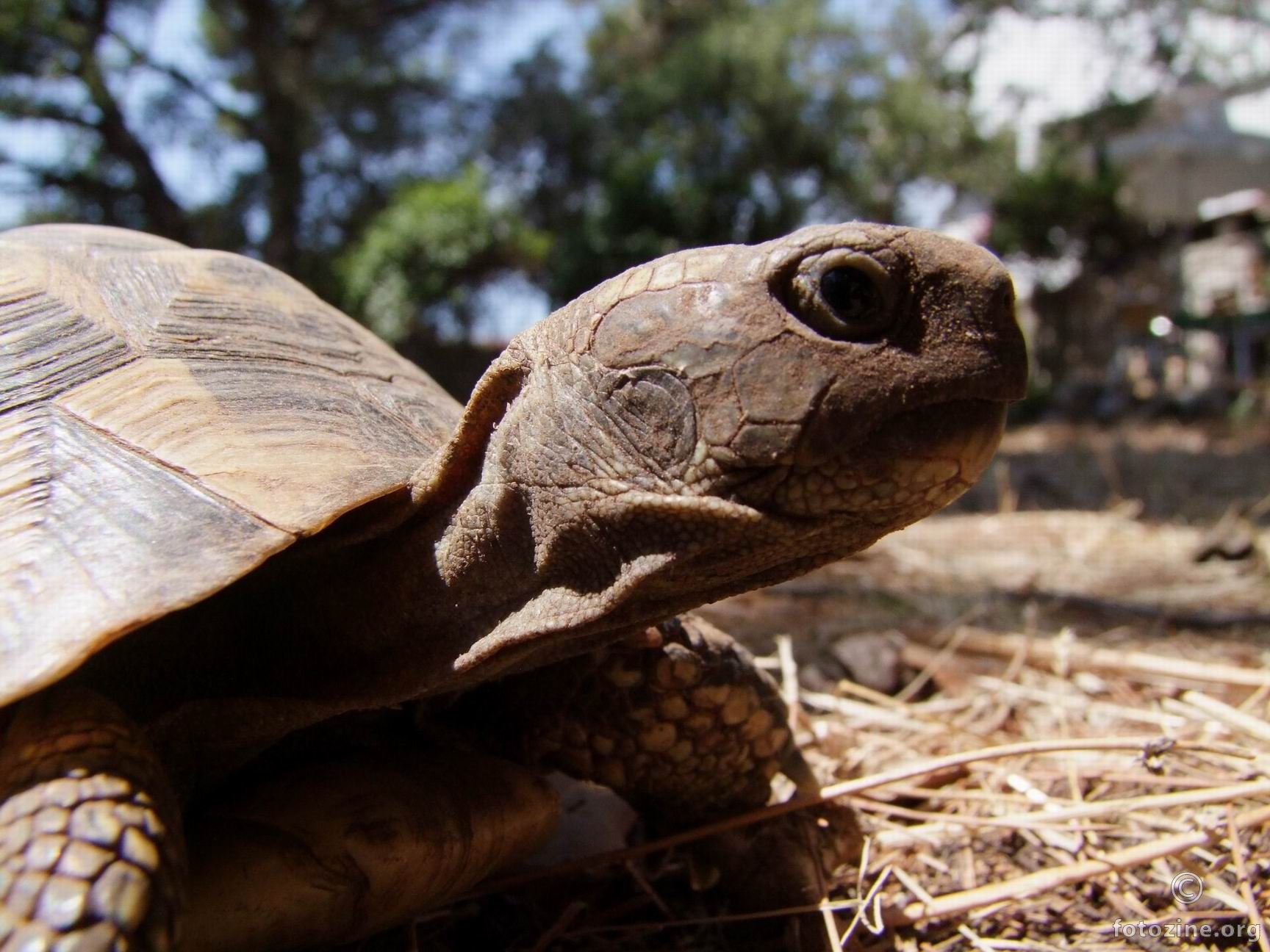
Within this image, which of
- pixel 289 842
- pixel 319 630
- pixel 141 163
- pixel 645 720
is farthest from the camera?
pixel 141 163

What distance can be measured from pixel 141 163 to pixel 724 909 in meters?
12.2

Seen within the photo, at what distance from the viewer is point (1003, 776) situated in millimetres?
1735

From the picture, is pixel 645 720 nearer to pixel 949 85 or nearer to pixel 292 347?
pixel 292 347

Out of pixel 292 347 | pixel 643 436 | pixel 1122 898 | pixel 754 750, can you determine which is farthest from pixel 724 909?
pixel 292 347

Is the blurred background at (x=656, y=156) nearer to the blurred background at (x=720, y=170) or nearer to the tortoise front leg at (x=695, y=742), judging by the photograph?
the blurred background at (x=720, y=170)

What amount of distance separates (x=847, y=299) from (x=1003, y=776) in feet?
3.94

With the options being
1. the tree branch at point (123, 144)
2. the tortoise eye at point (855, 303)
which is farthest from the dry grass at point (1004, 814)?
the tree branch at point (123, 144)

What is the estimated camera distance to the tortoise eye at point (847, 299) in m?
0.95

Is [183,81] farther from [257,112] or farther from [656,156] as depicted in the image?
[656,156]

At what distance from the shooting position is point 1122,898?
4.45 ft

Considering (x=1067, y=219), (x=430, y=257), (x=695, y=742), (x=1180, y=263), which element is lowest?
(x=1180, y=263)

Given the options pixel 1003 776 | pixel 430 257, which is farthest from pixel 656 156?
pixel 1003 776

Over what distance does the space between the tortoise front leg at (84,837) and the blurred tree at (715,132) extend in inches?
309

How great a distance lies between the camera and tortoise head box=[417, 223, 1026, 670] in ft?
3.07
